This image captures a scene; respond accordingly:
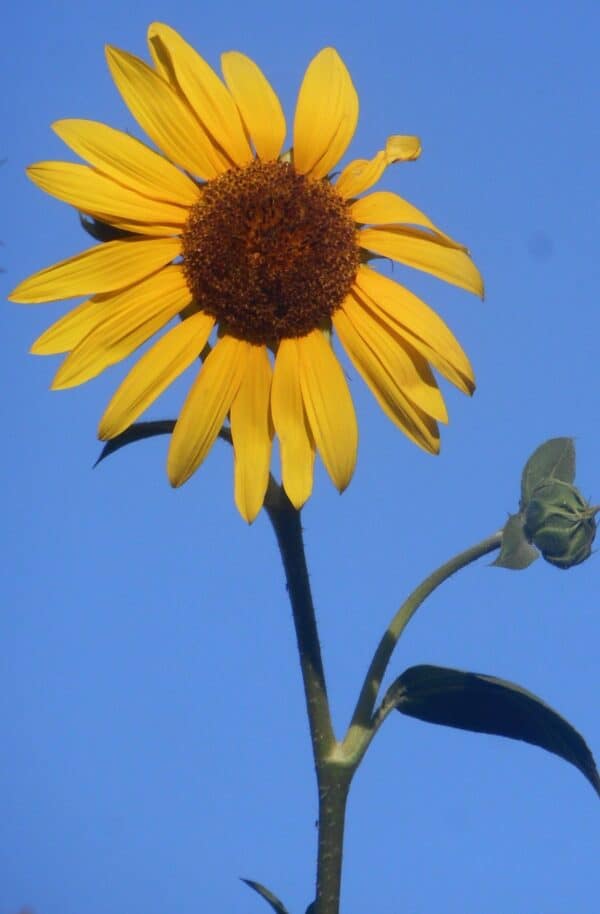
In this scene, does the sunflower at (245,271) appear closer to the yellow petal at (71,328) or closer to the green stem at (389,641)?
the yellow petal at (71,328)

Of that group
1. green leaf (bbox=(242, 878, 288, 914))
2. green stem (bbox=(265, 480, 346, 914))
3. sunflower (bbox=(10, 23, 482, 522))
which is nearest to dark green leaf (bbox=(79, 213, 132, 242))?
sunflower (bbox=(10, 23, 482, 522))

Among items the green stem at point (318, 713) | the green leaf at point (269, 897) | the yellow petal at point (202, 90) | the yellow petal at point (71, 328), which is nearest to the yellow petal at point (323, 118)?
the yellow petal at point (202, 90)

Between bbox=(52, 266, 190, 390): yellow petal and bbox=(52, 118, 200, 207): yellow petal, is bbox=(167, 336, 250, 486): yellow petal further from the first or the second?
bbox=(52, 118, 200, 207): yellow petal

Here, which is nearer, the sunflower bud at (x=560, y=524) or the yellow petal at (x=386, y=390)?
the yellow petal at (x=386, y=390)

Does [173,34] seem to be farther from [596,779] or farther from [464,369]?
[596,779]

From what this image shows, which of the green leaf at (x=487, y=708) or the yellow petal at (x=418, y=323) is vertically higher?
the yellow petal at (x=418, y=323)

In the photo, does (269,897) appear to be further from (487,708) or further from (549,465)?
(549,465)

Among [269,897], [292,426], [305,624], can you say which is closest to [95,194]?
[292,426]
